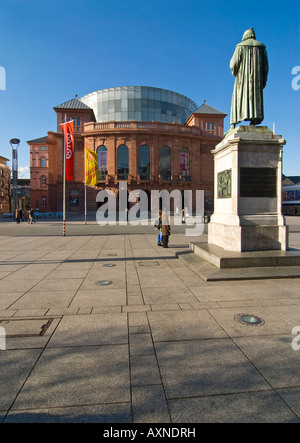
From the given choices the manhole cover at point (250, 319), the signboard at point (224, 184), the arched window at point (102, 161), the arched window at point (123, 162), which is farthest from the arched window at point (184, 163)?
the manhole cover at point (250, 319)

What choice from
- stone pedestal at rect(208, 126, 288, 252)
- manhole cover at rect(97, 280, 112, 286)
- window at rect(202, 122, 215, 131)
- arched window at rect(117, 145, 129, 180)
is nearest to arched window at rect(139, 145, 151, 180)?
arched window at rect(117, 145, 129, 180)

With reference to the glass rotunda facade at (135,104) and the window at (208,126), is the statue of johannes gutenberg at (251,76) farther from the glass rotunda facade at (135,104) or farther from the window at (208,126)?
the glass rotunda facade at (135,104)

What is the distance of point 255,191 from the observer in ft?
25.8

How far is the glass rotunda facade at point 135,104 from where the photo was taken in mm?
55875

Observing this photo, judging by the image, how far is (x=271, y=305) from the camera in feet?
15.8

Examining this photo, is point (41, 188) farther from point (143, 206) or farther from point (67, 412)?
point (67, 412)

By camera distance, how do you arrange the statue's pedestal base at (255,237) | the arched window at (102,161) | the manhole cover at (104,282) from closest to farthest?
1. the manhole cover at (104,282)
2. the statue's pedestal base at (255,237)
3. the arched window at (102,161)

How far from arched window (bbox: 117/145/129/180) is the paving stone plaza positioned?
40704mm

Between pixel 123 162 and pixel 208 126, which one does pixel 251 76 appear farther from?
pixel 208 126

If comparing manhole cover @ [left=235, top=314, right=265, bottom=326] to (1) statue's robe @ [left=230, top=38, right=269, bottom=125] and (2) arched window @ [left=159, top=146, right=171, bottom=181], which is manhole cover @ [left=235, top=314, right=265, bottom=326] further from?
(2) arched window @ [left=159, top=146, right=171, bottom=181]

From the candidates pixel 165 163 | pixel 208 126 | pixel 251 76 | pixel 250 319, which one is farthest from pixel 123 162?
pixel 250 319

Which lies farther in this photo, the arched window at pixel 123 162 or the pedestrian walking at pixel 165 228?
the arched window at pixel 123 162

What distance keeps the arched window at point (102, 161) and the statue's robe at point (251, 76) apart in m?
39.1

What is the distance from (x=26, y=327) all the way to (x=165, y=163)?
45.0 m
